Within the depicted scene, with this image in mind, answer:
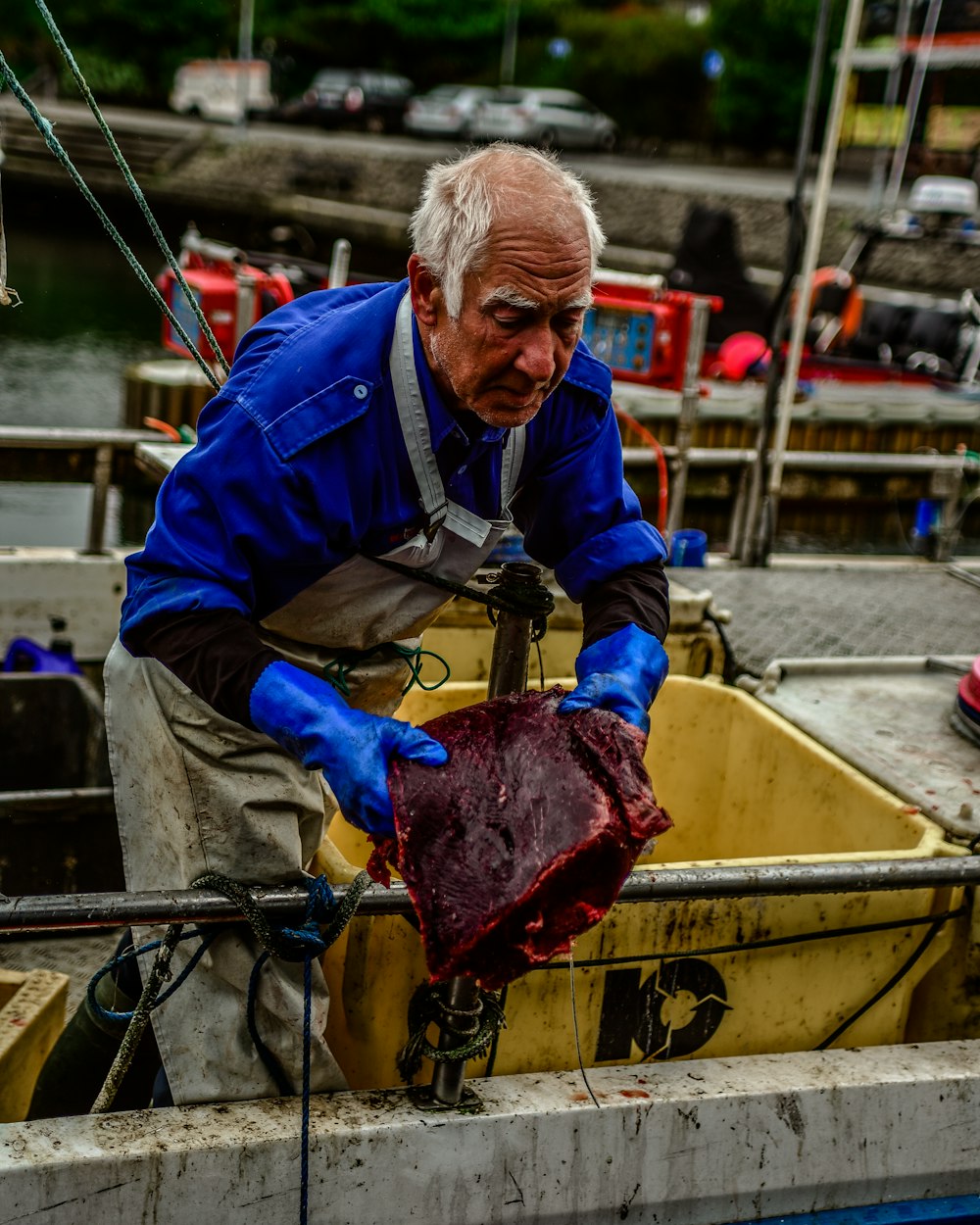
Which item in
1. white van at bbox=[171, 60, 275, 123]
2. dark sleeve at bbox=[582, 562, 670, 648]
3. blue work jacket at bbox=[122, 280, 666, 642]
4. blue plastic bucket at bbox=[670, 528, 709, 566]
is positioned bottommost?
blue plastic bucket at bbox=[670, 528, 709, 566]

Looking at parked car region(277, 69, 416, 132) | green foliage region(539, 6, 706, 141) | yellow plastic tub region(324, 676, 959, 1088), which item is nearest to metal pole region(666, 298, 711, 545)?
yellow plastic tub region(324, 676, 959, 1088)

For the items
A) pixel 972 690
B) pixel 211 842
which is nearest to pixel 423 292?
pixel 211 842

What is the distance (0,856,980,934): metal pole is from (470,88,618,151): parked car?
33983 millimetres

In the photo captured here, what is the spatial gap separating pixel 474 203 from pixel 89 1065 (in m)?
1.97

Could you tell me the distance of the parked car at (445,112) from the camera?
36.7 m

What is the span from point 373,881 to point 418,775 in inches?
14.0

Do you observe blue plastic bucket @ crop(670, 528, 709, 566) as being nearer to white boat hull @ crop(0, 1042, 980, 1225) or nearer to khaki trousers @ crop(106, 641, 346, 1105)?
white boat hull @ crop(0, 1042, 980, 1225)

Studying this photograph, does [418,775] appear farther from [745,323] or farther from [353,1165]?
[745,323]

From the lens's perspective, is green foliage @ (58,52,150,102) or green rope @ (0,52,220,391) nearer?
green rope @ (0,52,220,391)

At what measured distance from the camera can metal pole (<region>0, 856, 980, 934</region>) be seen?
84.3 inches

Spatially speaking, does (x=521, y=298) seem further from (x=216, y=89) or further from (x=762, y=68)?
(x=216, y=89)

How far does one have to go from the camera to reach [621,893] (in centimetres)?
239

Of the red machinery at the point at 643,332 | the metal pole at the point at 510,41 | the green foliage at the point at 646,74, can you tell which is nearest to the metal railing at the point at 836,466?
the red machinery at the point at 643,332

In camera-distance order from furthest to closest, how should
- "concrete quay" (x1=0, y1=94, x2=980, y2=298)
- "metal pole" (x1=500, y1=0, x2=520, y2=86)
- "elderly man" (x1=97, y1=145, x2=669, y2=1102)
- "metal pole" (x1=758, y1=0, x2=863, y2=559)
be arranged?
"metal pole" (x1=500, y1=0, x2=520, y2=86)
"concrete quay" (x1=0, y1=94, x2=980, y2=298)
"metal pole" (x1=758, y1=0, x2=863, y2=559)
"elderly man" (x1=97, y1=145, x2=669, y2=1102)
